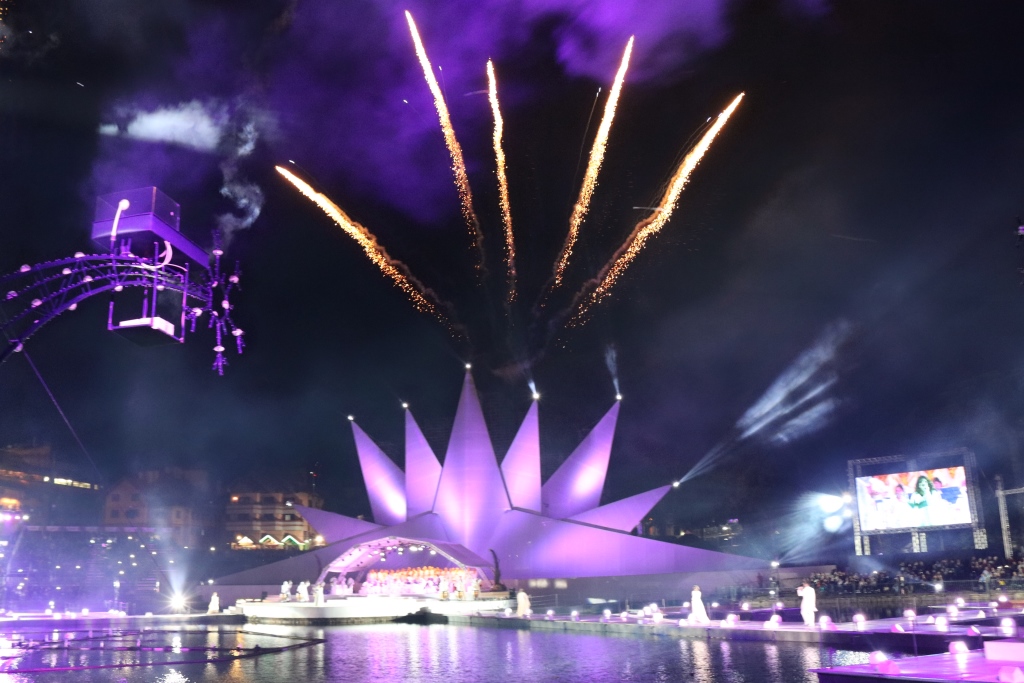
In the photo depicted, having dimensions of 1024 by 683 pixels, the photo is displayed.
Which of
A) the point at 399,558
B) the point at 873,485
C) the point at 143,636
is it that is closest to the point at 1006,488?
the point at 873,485

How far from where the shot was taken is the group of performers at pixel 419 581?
101 feet

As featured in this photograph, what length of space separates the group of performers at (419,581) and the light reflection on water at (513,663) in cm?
1488

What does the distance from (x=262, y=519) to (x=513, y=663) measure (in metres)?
71.9

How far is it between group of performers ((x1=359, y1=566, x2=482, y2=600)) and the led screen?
17838 millimetres

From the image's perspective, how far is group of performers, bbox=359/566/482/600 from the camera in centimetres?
3075

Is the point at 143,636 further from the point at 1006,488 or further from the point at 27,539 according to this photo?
the point at 27,539

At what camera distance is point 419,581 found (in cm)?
3297

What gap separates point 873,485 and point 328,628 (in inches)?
987

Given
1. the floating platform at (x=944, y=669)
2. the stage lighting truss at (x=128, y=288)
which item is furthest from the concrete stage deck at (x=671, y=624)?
the stage lighting truss at (x=128, y=288)

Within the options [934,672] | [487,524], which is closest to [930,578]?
[487,524]

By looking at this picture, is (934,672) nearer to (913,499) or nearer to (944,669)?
(944,669)

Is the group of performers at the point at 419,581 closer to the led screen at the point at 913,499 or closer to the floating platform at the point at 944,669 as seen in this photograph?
the led screen at the point at 913,499

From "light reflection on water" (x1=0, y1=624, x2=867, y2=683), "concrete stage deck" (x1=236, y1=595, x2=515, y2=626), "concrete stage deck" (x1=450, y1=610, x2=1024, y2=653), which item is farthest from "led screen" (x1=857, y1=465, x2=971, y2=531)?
"light reflection on water" (x1=0, y1=624, x2=867, y2=683)

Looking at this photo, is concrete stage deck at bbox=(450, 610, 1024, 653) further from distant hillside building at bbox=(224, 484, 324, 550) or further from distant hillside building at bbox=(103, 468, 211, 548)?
distant hillside building at bbox=(224, 484, 324, 550)
